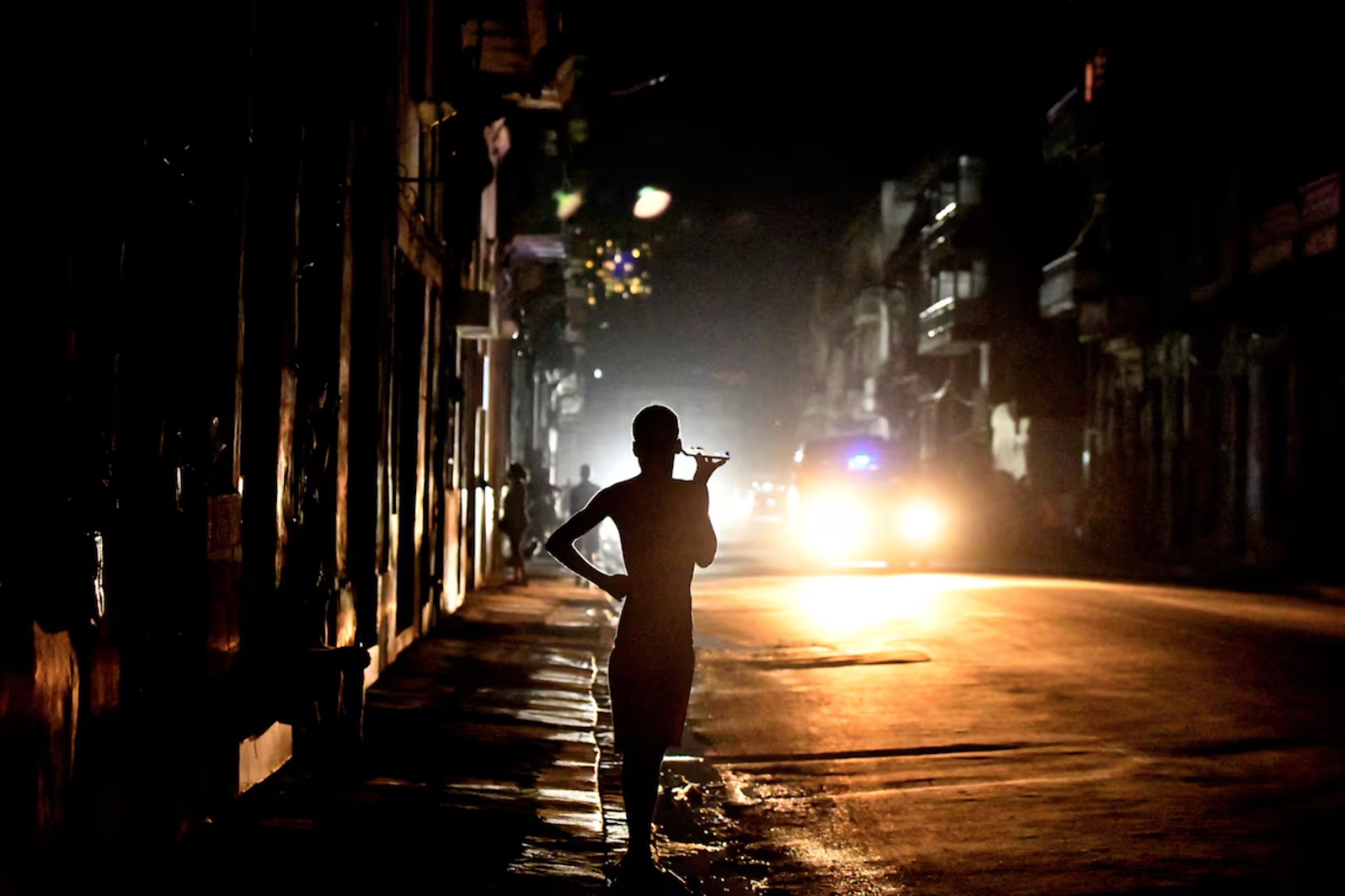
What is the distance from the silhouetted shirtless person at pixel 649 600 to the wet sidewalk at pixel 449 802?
541 mm

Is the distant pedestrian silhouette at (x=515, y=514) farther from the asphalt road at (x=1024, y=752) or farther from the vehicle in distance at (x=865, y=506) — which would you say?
the vehicle in distance at (x=865, y=506)

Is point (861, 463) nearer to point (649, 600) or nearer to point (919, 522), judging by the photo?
point (919, 522)

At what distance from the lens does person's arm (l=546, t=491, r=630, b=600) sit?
6082 millimetres

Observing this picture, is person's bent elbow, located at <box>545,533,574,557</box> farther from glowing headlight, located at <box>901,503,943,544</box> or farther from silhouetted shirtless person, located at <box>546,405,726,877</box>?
glowing headlight, located at <box>901,503,943,544</box>

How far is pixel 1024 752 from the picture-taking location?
871 cm

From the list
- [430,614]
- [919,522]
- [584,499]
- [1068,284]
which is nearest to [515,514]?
[584,499]

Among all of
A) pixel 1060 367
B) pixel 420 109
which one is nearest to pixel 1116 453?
pixel 1060 367

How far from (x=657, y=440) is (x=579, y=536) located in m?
0.53

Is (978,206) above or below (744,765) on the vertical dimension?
above

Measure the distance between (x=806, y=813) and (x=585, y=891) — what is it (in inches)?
77.2

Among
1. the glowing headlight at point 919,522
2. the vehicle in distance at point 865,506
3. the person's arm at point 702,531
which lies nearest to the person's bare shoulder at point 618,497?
the person's arm at point 702,531

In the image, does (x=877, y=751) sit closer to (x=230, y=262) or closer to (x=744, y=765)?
(x=744, y=765)

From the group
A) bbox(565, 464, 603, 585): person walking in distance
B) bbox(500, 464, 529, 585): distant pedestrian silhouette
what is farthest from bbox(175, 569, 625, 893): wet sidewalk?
bbox(565, 464, 603, 585): person walking in distance

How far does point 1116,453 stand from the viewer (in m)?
38.6
